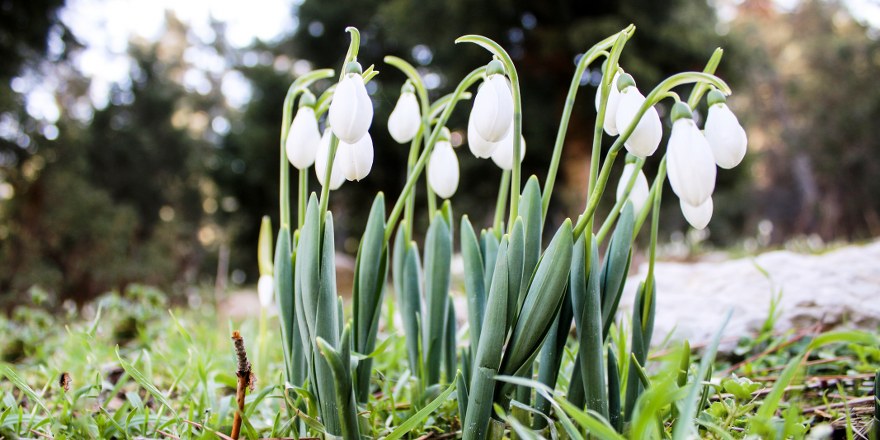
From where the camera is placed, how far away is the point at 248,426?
88cm

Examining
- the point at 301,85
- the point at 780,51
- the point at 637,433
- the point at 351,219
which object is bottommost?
the point at 351,219

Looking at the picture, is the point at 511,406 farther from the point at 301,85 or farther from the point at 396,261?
the point at 301,85

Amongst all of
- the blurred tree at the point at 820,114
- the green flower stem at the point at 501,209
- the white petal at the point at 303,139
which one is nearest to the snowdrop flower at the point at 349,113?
the white petal at the point at 303,139

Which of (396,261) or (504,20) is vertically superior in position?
(504,20)

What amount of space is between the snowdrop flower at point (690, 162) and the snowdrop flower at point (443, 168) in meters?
0.41

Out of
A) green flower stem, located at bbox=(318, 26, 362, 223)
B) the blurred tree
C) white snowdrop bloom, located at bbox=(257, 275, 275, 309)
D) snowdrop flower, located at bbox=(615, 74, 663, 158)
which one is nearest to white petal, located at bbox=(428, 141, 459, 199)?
green flower stem, located at bbox=(318, 26, 362, 223)

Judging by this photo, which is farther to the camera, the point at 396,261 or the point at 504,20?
→ the point at 504,20

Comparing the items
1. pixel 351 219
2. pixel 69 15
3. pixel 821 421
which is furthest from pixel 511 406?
pixel 351 219

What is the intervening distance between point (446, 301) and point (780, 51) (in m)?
17.2

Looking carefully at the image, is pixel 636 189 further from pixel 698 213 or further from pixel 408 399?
pixel 408 399

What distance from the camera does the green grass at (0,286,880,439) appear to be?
73 cm

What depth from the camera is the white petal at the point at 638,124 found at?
77 centimetres

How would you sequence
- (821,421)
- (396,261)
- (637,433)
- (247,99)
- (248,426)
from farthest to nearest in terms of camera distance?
(247,99)
(396,261)
(821,421)
(248,426)
(637,433)

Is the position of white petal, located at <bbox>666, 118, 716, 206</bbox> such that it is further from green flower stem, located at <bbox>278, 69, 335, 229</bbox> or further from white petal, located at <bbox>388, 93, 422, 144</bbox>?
green flower stem, located at <bbox>278, 69, 335, 229</bbox>
